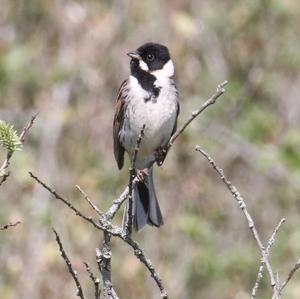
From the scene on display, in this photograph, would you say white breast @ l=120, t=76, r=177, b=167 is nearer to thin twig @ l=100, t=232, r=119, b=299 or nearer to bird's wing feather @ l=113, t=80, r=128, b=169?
bird's wing feather @ l=113, t=80, r=128, b=169

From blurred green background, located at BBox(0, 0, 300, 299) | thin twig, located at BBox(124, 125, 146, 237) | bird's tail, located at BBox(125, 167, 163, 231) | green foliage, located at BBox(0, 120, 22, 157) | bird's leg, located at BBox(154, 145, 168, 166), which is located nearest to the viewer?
green foliage, located at BBox(0, 120, 22, 157)

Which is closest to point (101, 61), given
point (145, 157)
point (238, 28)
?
point (238, 28)

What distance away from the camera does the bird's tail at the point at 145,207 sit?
Result: 3670 millimetres

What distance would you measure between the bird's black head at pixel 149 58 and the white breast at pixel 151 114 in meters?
0.10

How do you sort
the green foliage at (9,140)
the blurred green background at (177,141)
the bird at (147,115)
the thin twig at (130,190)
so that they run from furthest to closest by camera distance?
the blurred green background at (177,141), the bird at (147,115), the thin twig at (130,190), the green foliage at (9,140)

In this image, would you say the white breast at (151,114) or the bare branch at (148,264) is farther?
the white breast at (151,114)

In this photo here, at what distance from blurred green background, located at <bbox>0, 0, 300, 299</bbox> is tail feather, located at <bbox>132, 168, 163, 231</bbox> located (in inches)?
59.7

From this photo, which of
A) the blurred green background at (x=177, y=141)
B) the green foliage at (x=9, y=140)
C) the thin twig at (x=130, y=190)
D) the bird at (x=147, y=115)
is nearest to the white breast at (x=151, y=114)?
the bird at (x=147, y=115)

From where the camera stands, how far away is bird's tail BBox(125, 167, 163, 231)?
3.67 metres

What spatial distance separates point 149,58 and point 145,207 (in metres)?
0.71

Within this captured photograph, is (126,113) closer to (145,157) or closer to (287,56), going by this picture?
(145,157)

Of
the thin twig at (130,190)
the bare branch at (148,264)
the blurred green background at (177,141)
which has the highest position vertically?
the blurred green background at (177,141)

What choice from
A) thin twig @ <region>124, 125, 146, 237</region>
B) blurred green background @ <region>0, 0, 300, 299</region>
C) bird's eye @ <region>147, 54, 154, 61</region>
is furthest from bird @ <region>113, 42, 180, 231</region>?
blurred green background @ <region>0, 0, 300, 299</region>

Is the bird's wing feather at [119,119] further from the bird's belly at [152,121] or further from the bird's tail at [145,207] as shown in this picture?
the bird's tail at [145,207]
